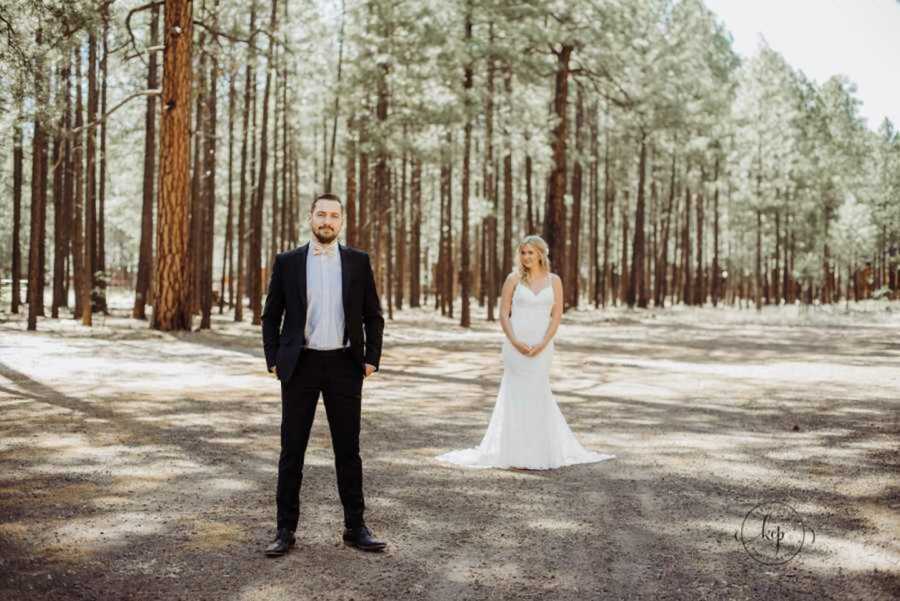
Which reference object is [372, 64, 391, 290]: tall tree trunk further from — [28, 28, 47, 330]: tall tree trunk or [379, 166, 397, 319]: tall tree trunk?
[28, 28, 47, 330]: tall tree trunk

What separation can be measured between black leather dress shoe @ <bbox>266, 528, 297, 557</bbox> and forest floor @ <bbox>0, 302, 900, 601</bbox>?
77mm

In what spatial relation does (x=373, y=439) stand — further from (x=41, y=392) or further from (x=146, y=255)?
(x=146, y=255)

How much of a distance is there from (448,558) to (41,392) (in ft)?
27.6

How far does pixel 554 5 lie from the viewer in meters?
26.1

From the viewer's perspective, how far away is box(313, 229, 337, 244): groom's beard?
188 inches

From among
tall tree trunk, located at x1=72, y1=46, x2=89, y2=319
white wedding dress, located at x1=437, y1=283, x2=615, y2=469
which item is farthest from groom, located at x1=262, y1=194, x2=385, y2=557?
tall tree trunk, located at x1=72, y1=46, x2=89, y2=319

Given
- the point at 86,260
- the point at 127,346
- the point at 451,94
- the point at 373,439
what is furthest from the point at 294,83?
the point at 373,439

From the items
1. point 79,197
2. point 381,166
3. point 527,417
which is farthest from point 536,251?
point 381,166

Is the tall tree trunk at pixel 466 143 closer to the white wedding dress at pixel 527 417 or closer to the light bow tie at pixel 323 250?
the white wedding dress at pixel 527 417

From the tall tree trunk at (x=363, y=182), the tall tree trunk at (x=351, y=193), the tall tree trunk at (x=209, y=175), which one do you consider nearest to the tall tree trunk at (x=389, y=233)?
the tall tree trunk at (x=363, y=182)

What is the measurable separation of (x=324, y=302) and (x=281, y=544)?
143 cm

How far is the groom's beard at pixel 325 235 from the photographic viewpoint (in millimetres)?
4777

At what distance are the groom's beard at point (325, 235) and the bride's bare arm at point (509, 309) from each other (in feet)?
10.8

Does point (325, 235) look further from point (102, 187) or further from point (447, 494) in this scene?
point (102, 187)
